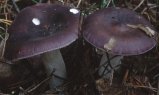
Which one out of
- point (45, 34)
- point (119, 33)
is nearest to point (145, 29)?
point (119, 33)

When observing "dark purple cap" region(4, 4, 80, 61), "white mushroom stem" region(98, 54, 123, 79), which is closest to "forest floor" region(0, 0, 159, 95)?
"white mushroom stem" region(98, 54, 123, 79)

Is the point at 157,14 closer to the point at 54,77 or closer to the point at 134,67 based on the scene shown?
the point at 134,67

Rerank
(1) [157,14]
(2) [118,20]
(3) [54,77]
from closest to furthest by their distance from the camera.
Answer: (2) [118,20] → (3) [54,77] → (1) [157,14]

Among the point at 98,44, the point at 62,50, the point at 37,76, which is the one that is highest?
the point at 98,44

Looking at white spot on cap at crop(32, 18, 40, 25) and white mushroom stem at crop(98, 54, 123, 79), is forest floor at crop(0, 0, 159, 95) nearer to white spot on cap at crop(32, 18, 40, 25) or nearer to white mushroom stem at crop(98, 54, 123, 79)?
white mushroom stem at crop(98, 54, 123, 79)

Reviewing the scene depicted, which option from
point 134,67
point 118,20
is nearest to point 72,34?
point 118,20

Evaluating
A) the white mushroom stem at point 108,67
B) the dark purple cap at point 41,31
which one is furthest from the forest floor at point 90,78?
the dark purple cap at point 41,31
